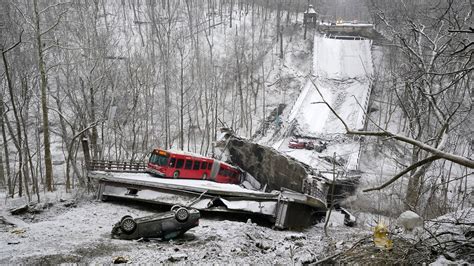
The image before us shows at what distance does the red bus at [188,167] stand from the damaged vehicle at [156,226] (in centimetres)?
732

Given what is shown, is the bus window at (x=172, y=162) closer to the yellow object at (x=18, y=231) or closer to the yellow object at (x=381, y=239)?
the yellow object at (x=18, y=231)

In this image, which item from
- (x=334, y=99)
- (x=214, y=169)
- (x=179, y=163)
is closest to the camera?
(x=179, y=163)

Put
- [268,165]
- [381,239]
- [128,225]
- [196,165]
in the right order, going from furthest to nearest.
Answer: [268,165], [196,165], [128,225], [381,239]

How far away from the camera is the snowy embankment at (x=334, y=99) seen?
1040 inches

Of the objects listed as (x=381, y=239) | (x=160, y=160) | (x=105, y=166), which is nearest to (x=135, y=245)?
(x=381, y=239)

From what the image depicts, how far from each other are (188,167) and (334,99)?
21872mm

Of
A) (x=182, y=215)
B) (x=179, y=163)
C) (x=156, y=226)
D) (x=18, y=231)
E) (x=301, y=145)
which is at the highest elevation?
(x=182, y=215)

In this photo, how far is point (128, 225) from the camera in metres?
9.42

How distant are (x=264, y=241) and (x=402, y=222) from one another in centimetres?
394

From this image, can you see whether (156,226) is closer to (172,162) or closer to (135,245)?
(135,245)

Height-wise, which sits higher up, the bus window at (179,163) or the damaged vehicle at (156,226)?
the damaged vehicle at (156,226)

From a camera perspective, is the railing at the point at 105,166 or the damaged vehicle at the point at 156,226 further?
the railing at the point at 105,166

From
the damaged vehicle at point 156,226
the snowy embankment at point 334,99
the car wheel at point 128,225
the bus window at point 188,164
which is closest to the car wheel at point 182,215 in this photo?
the damaged vehicle at point 156,226

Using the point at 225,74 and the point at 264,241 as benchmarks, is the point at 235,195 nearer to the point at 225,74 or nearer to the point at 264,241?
the point at 264,241
